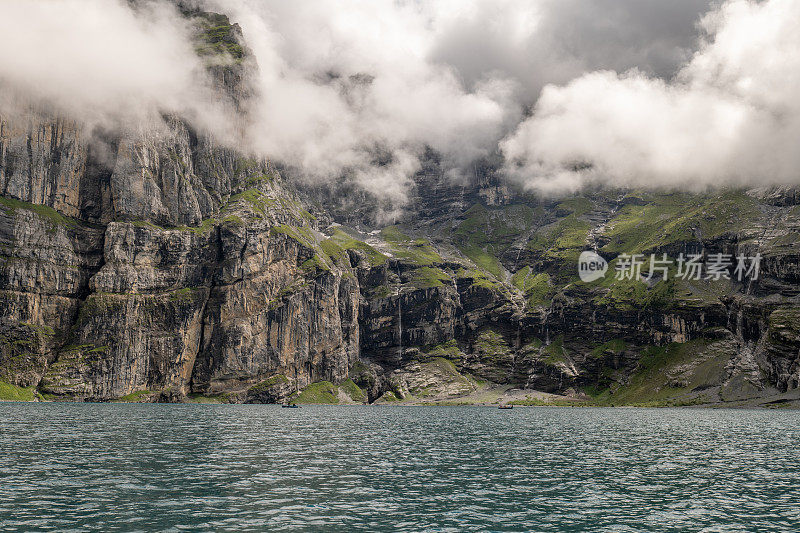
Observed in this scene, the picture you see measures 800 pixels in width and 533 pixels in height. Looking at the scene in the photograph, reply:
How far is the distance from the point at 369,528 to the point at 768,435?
115 meters

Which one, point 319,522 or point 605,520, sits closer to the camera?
point 319,522

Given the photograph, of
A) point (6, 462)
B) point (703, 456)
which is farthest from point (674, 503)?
point (6, 462)

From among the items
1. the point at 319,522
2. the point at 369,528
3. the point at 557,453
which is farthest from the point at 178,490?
the point at 557,453

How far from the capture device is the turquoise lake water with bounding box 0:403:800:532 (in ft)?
119

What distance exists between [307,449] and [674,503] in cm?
4999

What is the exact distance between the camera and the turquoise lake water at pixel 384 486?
36.2 meters

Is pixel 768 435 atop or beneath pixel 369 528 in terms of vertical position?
beneath

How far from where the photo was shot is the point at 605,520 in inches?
1490

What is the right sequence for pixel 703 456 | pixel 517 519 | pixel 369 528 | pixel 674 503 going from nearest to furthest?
pixel 369 528, pixel 517 519, pixel 674 503, pixel 703 456

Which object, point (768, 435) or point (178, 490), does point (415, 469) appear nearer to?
point (178, 490)

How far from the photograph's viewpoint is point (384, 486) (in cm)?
4916

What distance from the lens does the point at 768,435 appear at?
113062 millimetres

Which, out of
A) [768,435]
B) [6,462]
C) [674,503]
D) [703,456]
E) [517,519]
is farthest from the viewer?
[768,435]

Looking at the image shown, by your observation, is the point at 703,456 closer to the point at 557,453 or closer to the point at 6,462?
the point at 557,453
